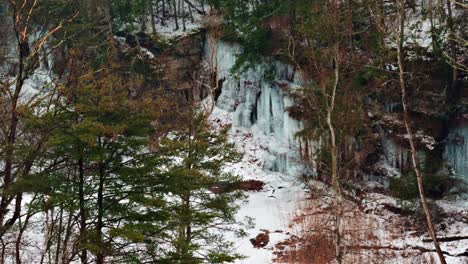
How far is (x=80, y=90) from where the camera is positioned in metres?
9.12

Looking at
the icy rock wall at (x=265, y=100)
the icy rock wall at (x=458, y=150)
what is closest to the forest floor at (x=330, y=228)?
the icy rock wall at (x=265, y=100)

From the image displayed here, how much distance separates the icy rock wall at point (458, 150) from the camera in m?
17.8

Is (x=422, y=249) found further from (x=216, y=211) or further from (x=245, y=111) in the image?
(x=245, y=111)

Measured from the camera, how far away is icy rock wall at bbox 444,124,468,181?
1775 centimetres

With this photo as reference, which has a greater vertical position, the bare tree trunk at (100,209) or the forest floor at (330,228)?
the bare tree trunk at (100,209)

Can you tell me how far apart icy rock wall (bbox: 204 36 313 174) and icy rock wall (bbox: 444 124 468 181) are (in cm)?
567

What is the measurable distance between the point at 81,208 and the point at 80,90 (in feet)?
7.18

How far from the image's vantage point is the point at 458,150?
18.0m

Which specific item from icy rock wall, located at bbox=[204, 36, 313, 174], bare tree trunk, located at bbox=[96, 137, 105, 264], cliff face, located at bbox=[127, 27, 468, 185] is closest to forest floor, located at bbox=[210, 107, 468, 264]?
icy rock wall, located at bbox=[204, 36, 313, 174]

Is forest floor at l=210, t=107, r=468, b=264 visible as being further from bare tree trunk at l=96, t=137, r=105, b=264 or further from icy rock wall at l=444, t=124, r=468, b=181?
bare tree trunk at l=96, t=137, r=105, b=264

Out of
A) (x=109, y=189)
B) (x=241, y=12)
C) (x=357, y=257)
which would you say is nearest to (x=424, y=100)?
(x=357, y=257)

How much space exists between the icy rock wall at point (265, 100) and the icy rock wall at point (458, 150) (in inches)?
223

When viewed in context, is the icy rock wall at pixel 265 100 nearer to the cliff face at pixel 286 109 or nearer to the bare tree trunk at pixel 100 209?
the cliff face at pixel 286 109

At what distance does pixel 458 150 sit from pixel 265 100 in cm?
862
